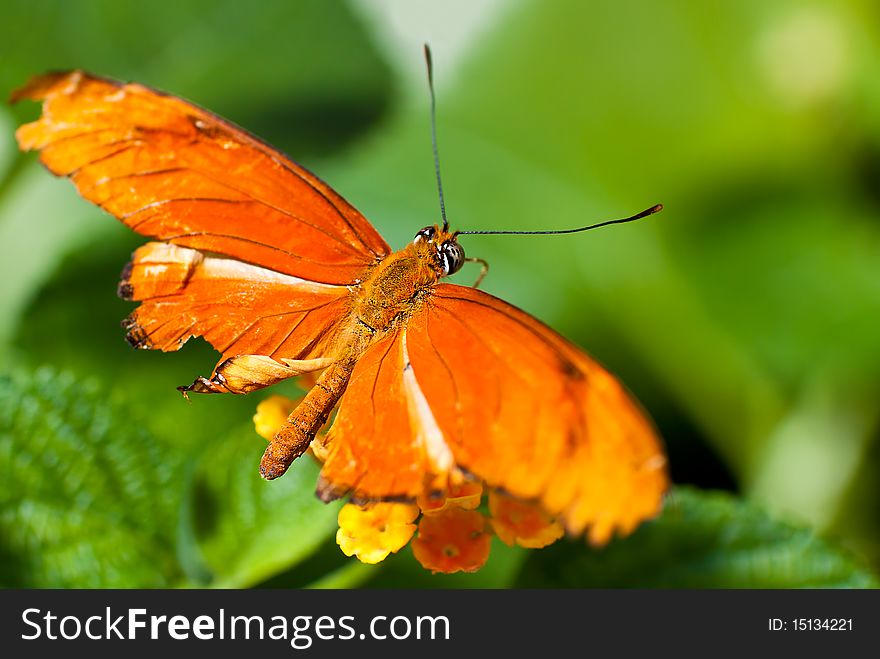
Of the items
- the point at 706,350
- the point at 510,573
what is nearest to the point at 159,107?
the point at 510,573

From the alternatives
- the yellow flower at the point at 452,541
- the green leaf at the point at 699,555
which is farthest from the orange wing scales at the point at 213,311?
the green leaf at the point at 699,555

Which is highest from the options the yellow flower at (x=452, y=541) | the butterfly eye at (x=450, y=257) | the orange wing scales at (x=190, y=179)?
the orange wing scales at (x=190, y=179)

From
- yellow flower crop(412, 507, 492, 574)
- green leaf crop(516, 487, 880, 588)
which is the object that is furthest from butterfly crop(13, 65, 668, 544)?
green leaf crop(516, 487, 880, 588)

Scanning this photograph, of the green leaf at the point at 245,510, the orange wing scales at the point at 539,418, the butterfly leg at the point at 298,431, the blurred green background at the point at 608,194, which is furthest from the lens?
the blurred green background at the point at 608,194

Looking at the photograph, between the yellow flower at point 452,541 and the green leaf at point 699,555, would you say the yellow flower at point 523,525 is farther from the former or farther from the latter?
the green leaf at point 699,555

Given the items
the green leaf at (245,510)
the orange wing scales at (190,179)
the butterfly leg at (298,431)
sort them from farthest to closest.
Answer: the green leaf at (245,510) < the orange wing scales at (190,179) < the butterfly leg at (298,431)

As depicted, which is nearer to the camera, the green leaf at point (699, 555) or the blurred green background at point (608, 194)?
the green leaf at point (699, 555)

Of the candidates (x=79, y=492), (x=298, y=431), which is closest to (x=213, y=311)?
(x=298, y=431)
